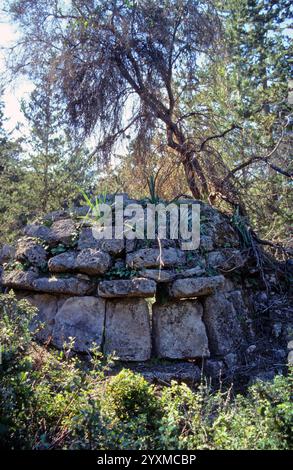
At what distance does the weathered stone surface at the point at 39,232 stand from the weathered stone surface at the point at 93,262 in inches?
26.1

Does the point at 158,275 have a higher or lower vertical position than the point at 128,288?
higher

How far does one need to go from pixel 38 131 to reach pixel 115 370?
6691 mm

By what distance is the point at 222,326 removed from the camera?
15.5ft

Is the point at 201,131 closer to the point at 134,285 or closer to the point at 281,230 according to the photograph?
the point at 281,230

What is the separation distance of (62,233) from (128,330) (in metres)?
1.42

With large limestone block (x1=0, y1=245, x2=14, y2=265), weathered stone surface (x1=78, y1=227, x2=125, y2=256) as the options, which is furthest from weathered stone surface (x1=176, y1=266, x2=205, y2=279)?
large limestone block (x1=0, y1=245, x2=14, y2=265)

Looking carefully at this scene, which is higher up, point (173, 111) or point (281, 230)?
point (173, 111)

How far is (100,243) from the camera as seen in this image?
494 centimetres

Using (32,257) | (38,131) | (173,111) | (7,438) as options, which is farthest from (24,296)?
(38,131)

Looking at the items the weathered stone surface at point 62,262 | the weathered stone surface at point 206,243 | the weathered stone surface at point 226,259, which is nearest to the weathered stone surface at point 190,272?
the weathered stone surface at point 226,259

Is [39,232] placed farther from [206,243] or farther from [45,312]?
[206,243]

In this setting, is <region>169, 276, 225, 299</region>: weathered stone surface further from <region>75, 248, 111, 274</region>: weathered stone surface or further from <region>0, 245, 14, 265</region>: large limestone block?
<region>0, 245, 14, 265</region>: large limestone block

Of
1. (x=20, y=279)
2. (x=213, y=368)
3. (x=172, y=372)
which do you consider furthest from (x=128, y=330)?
(x=20, y=279)

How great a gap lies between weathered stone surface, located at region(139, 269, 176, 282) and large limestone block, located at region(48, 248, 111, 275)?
0.42 metres
